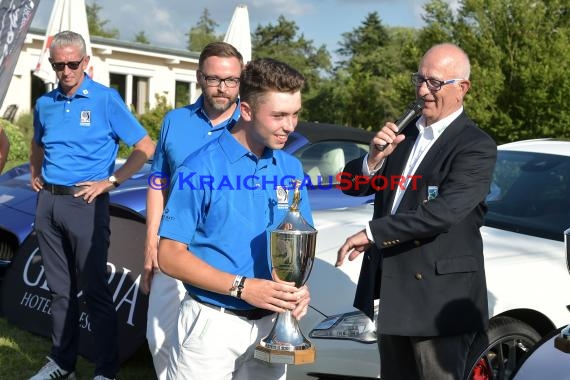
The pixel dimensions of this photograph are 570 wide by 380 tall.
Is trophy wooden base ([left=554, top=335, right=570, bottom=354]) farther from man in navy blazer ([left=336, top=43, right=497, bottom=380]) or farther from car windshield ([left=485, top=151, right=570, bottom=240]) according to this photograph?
car windshield ([left=485, top=151, right=570, bottom=240])

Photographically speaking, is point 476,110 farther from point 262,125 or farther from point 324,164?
point 262,125

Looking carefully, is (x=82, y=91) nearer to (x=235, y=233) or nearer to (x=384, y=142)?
(x=384, y=142)

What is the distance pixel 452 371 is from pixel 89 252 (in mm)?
2411

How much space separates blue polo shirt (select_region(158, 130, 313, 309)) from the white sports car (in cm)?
120

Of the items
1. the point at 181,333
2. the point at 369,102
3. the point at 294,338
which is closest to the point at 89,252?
the point at 181,333

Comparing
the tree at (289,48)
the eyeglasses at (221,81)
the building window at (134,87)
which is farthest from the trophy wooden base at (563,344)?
the tree at (289,48)

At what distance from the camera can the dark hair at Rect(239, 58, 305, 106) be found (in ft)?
8.28

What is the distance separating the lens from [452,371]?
3166 millimetres

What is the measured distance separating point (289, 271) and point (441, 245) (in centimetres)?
84

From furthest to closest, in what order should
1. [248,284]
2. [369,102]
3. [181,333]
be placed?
[369,102] → [181,333] → [248,284]

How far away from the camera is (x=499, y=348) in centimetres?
390

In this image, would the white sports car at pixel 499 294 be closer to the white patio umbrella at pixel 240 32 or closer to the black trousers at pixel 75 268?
the black trousers at pixel 75 268

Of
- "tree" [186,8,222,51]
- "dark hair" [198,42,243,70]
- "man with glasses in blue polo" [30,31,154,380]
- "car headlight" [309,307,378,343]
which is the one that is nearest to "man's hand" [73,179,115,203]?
"man with glasses in blue polo" [30,31,154,380]

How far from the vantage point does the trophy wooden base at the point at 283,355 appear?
253cm
